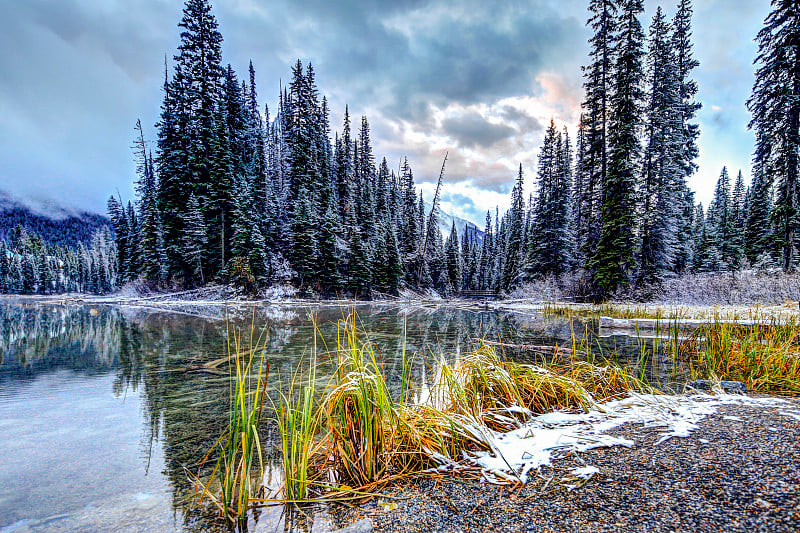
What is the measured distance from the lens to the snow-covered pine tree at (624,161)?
19188 mm

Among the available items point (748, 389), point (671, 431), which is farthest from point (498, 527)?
point (748, 389)

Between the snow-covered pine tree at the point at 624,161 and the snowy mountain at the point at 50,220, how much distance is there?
197504 mm

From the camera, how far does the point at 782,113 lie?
18734 mm

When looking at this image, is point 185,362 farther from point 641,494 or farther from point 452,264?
point 452,264

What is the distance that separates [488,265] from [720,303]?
54.3 m

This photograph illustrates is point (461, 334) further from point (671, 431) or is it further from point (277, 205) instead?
point (277, 205)

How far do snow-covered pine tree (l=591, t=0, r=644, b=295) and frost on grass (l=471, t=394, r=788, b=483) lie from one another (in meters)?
17.6

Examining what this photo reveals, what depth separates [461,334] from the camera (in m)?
12.3

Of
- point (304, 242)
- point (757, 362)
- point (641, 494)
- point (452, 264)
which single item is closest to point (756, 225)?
point (452, 264)

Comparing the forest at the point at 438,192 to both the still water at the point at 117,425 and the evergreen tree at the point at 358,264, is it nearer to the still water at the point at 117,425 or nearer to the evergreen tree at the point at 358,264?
the evergreen tree at the point at 358,264

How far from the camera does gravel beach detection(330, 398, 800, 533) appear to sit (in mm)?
1703

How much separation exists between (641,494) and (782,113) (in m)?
27.3

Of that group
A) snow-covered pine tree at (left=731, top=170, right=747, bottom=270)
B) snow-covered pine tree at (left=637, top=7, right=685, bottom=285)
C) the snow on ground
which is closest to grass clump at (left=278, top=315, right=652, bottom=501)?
the snow on ground

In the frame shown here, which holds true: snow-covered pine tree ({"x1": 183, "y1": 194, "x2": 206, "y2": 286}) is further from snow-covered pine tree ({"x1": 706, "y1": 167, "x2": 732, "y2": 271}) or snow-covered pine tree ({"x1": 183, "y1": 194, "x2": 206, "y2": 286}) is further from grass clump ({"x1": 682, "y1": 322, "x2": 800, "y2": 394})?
snow-covered pine tree ({"x1": 706, "y1": 167, "x2": 732, "y2": 271})
